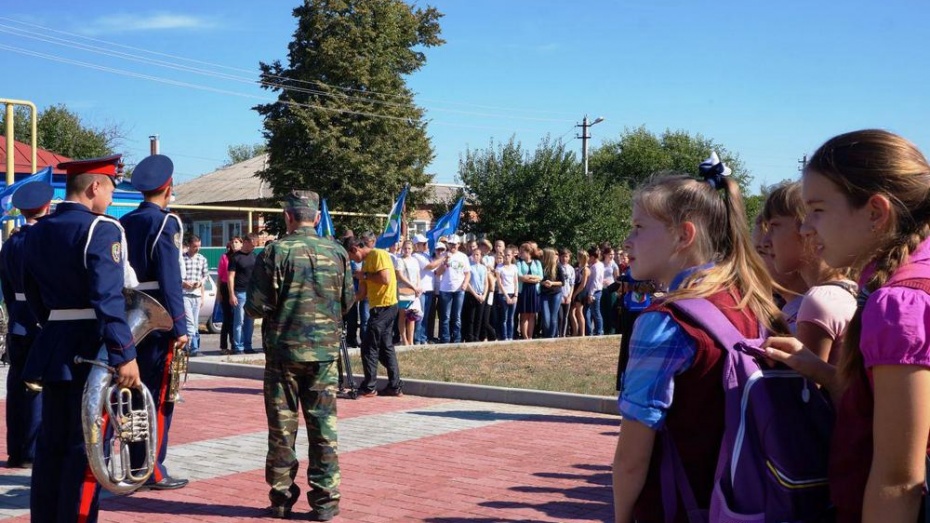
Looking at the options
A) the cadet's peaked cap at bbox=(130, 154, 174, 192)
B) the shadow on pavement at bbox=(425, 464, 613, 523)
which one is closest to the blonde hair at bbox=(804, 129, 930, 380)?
the shadow on pavement at bbox=(425, 464, 613, 523)

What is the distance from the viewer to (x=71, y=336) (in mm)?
5336

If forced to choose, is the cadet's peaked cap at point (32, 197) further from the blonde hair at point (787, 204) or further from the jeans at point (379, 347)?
the blonde hair at point (787, 204)

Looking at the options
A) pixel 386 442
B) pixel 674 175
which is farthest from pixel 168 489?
pixel 674 175

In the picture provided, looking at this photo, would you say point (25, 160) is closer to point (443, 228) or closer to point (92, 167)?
point (443, 228)

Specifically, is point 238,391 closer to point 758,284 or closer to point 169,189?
point 169,189

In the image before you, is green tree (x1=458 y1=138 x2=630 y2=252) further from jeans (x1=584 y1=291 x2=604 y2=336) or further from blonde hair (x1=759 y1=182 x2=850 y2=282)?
blonde hair (x1=759 y1=182 x2=850 y2=282)

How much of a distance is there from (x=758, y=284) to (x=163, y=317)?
13.4 ft

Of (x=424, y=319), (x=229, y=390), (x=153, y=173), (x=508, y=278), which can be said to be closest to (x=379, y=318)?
(x=229, y=390)

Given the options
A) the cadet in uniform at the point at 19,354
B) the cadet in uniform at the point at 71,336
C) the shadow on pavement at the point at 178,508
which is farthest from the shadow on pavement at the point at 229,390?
the cadet in uniform at the point at 71,336

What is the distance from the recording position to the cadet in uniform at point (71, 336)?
5.23 m

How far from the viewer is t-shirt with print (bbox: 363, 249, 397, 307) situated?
1176 centimetres

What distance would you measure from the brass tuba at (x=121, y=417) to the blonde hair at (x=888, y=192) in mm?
4051

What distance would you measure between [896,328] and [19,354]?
7400 mm

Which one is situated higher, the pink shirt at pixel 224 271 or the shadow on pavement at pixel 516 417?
the pink shirt at pixel 224 271
